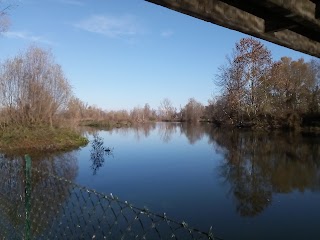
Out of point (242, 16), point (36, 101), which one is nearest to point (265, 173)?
point (242, 16)

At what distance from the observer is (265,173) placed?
49.2ft

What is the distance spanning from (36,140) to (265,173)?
596 inches

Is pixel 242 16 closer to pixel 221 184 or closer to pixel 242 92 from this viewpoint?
pixel 221 184

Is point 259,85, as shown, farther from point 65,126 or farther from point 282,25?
point 282,25

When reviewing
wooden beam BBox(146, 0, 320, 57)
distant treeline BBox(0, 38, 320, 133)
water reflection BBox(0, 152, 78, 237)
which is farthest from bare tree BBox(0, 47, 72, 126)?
wooden beam BBox(146, 0, 320, 57)

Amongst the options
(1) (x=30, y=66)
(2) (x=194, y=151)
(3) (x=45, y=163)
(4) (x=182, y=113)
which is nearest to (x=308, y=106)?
(2) (x=194, y=151)

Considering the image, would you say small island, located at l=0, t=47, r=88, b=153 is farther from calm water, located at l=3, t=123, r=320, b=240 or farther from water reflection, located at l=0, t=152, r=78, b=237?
water reflection, located at l=0, t=152, r=78, b=237

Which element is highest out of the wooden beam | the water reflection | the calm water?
the wooden beam

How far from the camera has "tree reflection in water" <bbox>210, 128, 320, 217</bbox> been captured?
36.5 feet

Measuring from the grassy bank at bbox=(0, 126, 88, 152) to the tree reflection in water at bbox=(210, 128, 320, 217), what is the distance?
1068 cm

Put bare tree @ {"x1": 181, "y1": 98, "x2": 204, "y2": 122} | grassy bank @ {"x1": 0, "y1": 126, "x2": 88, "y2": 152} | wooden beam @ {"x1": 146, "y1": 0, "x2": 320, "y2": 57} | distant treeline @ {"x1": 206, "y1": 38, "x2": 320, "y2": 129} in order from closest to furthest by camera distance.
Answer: wooden beam @ {"x1": 146, "y1": 0, "x2": 320, "y2": 57} → grassy bank @ {"x1": 0, "y1": 126, "x2": 88, "y2": 152} → distant treeline @ {"x1": 206, "y1": 38, "x2": 320, "y2": 129} → bare tree @ {"x1": 181, "y1": 98, "x2": 204, "y2": 122}

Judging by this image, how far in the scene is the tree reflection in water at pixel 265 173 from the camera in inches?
438

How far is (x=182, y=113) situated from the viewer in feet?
305

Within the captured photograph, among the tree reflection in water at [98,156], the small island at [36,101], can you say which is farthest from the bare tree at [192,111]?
the tree reflection in water at [98,156]
